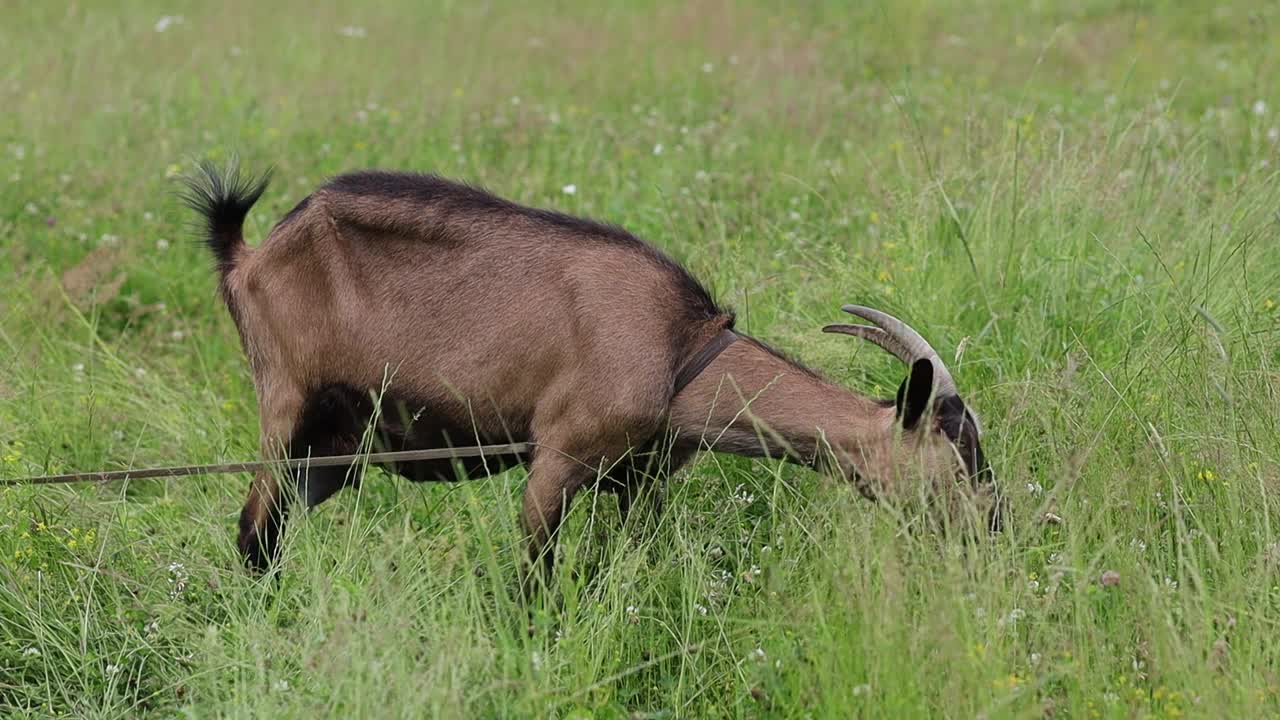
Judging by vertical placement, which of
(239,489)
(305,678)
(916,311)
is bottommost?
(239,489)

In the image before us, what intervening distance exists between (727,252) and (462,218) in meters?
1.62

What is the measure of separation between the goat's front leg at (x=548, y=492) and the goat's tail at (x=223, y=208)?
130 centimetres

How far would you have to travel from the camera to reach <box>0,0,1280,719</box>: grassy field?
346cm

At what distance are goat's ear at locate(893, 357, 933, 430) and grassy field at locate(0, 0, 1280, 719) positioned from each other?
0.91ft

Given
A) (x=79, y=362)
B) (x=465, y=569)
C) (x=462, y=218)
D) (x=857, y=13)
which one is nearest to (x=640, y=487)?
(x=465, y=569)

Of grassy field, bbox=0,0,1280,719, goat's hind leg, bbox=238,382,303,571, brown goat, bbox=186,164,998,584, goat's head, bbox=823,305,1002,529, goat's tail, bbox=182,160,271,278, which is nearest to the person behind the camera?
grassy field, bbox=0,0,1280,719

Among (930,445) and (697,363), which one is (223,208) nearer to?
(697,363)

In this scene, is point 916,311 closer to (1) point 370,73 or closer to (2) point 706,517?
(2) point 706,517

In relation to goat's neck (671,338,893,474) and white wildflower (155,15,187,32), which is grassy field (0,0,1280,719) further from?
white wildflower (155,15,187,32)

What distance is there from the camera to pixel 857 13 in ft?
37.6

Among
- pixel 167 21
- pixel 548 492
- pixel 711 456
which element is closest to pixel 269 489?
pixel 548 492

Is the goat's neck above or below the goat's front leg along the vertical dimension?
above

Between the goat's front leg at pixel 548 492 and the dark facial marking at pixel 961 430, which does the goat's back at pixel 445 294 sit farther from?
the dark facial marking at pixel 961 430

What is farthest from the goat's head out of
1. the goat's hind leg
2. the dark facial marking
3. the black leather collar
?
the goat's hind leg
